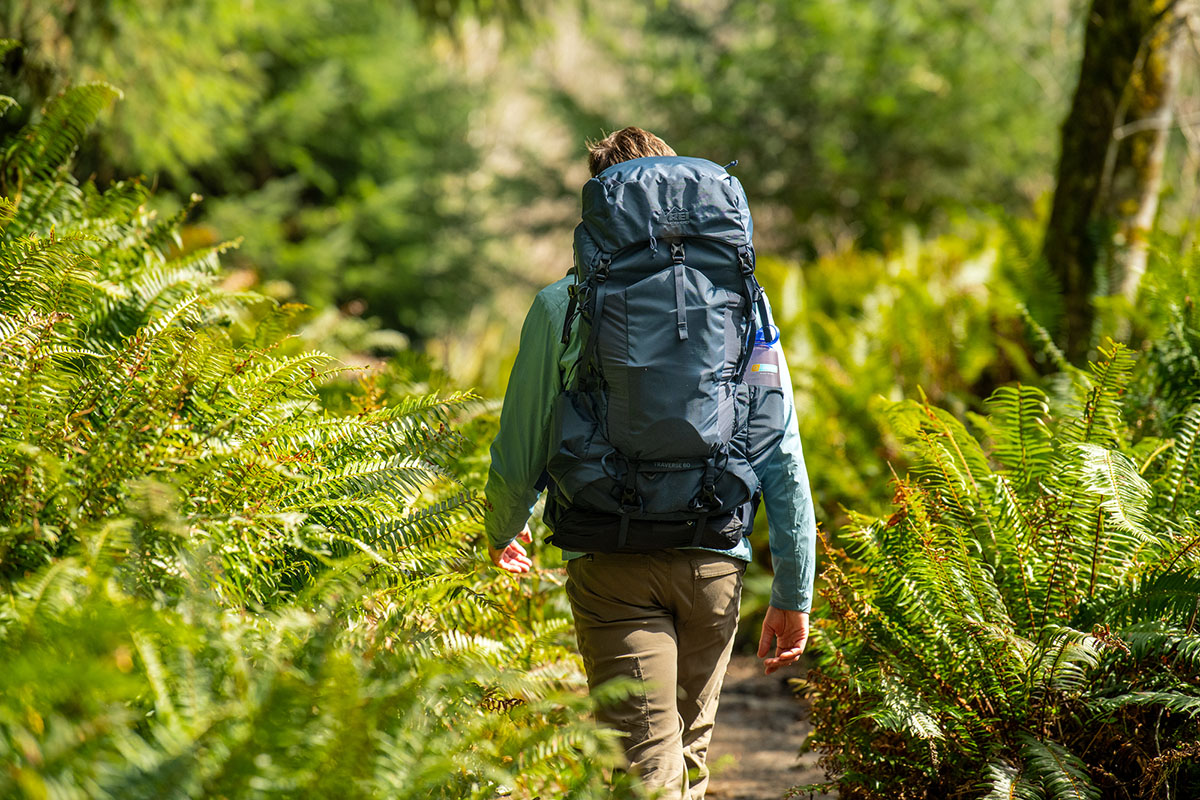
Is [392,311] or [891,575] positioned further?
[392,311]

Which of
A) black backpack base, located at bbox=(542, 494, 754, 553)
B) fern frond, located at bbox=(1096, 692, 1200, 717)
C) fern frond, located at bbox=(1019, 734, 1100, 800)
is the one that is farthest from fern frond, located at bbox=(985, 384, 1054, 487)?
black backpack base, located at bbox=(542, 494, 754, 553)

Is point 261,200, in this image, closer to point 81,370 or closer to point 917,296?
point 917,296

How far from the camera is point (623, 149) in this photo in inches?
96.8

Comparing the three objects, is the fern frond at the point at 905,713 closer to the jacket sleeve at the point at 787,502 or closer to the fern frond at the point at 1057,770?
the fern frond at the point at 1057,770

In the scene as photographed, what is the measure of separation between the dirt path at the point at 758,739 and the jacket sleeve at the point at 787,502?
1.04m

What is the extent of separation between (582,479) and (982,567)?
4.60 ft

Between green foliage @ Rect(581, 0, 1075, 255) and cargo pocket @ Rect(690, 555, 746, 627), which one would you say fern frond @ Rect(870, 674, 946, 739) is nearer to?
cargo pocket @ Rect(690, 555, 746, 627)

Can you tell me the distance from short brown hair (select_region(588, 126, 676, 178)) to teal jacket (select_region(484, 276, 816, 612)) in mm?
332

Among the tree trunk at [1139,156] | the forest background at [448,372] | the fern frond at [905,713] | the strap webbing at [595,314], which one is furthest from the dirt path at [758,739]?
the tree trunk at [1139,156]

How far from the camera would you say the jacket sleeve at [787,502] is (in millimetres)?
2316

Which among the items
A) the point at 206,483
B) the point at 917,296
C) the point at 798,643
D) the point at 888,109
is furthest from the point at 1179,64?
the point at 888,109

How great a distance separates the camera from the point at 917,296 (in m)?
6.36

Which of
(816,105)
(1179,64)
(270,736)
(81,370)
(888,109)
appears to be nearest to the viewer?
(270,736)

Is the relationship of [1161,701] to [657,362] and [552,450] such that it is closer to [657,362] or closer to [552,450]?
[657,362]
